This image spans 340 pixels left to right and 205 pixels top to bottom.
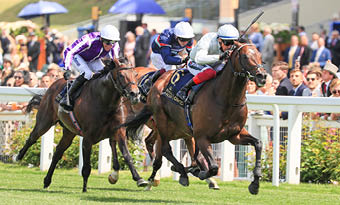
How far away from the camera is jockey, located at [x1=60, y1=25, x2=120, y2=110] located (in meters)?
10.0

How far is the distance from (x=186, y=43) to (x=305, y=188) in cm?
233

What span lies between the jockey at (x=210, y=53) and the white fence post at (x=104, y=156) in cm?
255

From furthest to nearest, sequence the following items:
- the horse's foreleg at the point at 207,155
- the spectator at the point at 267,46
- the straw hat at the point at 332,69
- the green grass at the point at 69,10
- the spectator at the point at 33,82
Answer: the green grass at the point at 69,10
the spectator at the point at 267,46
the spectator at the point at 33,82
the straw hat at the point at 332,69
the horse's foreleg at the point at 207,155

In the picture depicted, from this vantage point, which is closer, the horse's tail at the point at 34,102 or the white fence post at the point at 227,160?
the white fence post at the point at 227,160

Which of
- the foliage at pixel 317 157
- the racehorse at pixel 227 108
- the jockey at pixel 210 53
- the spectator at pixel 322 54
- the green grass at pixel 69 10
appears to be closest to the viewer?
the racehorse at pixel 227 108

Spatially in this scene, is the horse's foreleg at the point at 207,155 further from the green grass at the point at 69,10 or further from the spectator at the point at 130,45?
the green grass at the point at 69,10

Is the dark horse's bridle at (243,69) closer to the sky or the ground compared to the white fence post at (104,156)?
closer to the sky

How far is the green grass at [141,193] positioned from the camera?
8852mm

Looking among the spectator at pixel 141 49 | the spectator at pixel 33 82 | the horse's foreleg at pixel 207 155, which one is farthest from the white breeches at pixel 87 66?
the spectator at pixel 141 49

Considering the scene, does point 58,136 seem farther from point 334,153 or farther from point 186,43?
point 334,153

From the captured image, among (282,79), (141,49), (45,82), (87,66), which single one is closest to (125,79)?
(87,66)

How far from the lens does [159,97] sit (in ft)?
32.2

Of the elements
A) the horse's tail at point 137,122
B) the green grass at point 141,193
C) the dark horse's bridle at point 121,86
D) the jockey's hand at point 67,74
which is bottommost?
the green grass at point 141,193

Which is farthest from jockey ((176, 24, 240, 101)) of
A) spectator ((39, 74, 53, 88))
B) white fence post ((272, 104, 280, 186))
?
spectator ((39, 74, 53, 88))
